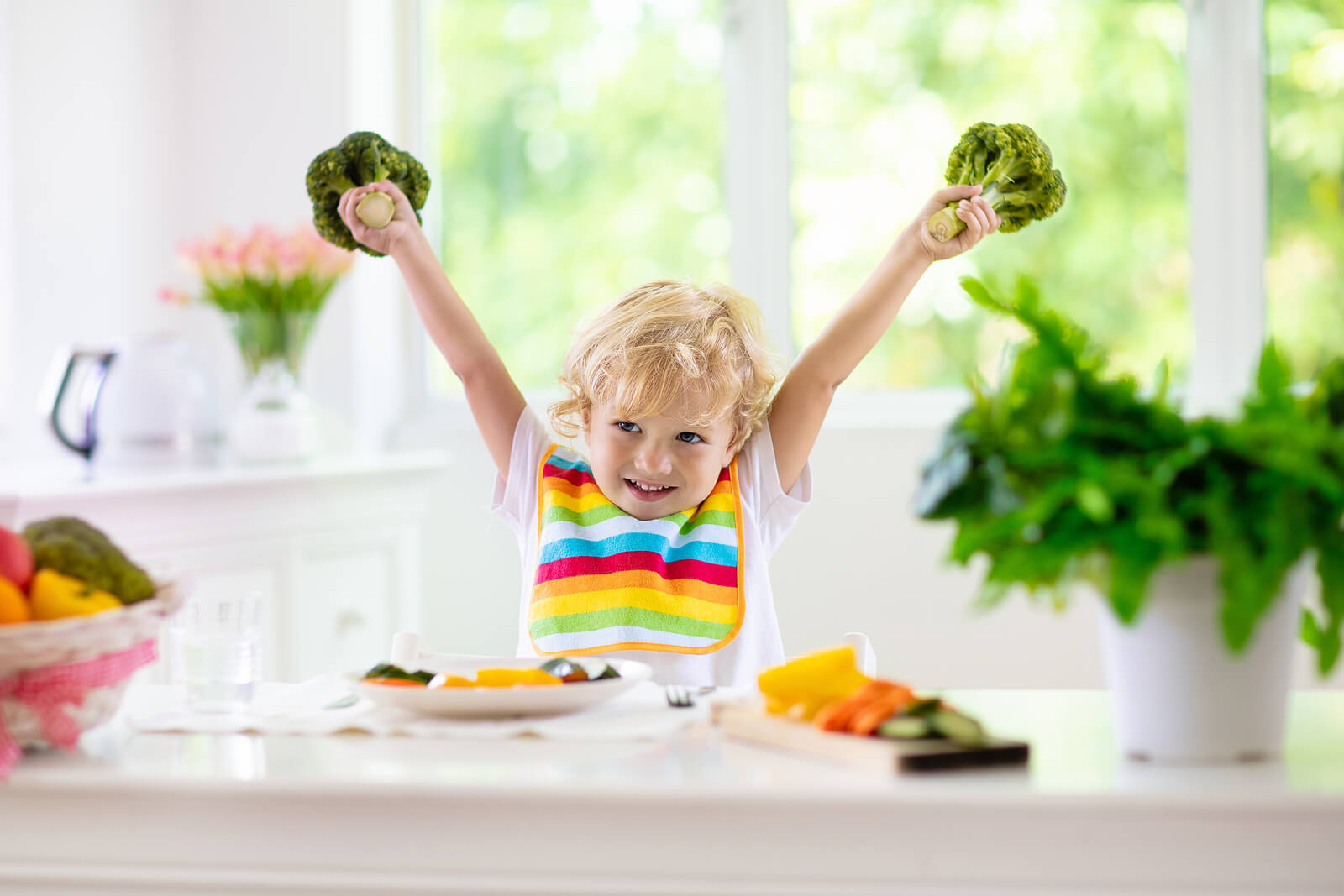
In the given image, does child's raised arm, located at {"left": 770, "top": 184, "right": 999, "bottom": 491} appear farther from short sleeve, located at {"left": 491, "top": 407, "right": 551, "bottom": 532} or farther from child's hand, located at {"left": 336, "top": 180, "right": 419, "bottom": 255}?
child's hand, located at {"left": 336, "top": 180, "right": 419, "bottom": 255}

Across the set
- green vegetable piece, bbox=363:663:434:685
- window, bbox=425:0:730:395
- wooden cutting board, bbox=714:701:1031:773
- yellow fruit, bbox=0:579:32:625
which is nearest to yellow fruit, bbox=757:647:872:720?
wooden cutting board, bbox=714:701:1031:773

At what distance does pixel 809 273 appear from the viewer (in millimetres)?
3248

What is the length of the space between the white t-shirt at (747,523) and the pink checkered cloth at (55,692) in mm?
689

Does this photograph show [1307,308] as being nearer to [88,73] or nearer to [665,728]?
[665,728]

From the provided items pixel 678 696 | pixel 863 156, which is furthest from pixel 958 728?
pixel 863 156

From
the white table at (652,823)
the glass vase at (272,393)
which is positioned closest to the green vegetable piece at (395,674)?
the white table at (652,823)

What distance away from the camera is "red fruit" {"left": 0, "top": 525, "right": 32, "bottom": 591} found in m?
0.91

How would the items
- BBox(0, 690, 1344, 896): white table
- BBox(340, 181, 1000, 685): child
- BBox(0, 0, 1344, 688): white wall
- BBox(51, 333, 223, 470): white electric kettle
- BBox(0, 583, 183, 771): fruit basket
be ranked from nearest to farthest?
BBox(0, 690, 1344, 896): white table
BBox(0, 583, 183, 771): fruit basket
BBox(340, 181, 1000, 685): child
BBox(51, 333, 223, 470): white electric kettle
BBox(0, 0, 1344, 688): white wall

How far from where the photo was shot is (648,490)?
5.27ft

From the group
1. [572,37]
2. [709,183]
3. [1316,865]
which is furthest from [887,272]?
[572,37]

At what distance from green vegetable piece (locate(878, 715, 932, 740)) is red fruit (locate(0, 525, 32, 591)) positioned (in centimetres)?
60

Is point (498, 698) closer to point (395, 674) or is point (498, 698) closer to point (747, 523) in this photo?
point (395, 674)

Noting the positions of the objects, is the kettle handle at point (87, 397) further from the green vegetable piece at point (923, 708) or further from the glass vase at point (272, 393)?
the green vegetable piece at point (923, 708)

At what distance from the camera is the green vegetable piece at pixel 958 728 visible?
87cm
